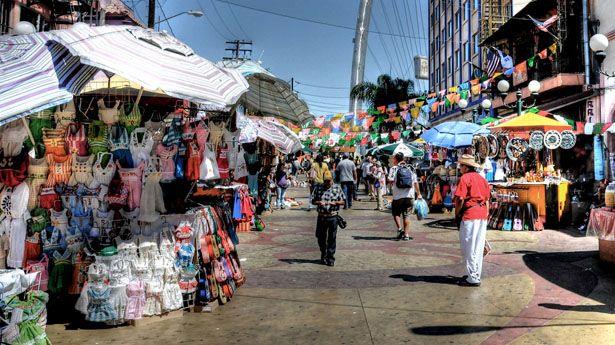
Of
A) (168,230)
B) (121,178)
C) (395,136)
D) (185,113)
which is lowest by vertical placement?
(168,230)

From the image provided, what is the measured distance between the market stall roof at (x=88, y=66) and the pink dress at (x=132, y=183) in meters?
1.27

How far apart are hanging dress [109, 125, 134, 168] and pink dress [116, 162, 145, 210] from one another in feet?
0.26

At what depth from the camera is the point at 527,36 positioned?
26.7m

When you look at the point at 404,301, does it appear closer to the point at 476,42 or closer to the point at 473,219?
the point at 473,219

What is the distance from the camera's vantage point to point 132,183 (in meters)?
6.27

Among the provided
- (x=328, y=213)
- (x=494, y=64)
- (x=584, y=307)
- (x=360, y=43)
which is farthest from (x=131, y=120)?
(x=360, y=43)

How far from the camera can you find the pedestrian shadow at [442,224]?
14.3m

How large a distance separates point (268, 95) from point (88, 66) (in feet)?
24.0

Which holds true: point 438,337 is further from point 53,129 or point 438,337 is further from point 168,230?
point 53,129

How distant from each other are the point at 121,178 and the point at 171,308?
173 cm

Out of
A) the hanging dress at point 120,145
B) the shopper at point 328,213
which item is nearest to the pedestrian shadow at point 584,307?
the shopper at point 328,213

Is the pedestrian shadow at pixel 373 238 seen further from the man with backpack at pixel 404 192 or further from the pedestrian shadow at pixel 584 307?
the pedestrian shadow at pixel 584 307

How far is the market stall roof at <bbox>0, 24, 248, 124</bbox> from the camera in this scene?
15.7 feet

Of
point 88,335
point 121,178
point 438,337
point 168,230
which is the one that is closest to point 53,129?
point 121,178
